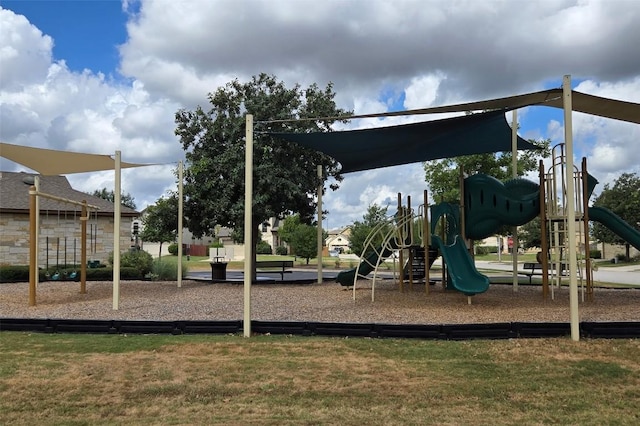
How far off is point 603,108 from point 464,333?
4.84 meters

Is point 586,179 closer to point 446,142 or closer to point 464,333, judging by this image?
point 446,142

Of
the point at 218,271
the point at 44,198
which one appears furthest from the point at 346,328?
the point at 44,198

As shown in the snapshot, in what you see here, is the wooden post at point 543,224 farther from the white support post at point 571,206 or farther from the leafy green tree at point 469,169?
the leafy green tree at point 469,169

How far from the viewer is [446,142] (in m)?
10.1

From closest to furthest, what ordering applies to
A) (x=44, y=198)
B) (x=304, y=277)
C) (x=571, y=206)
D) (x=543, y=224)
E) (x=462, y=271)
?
(x=571, y=206), (x=462, y=271), (x=543, y=224), (x=44, y=198), (x=304, y=277)

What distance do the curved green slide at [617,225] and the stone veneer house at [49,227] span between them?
1599cm

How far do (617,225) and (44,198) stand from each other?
18973 millimetres

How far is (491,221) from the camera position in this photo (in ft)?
36.9

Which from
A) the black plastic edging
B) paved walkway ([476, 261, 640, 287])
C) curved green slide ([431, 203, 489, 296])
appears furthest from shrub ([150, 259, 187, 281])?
paved walkway ([476, 261, 640, 287])

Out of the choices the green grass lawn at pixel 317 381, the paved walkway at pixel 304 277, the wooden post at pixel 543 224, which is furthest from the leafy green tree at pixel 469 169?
the green grass lawn at pixel 317 381

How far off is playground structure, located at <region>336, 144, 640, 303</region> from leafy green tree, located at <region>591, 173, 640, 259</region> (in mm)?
28958

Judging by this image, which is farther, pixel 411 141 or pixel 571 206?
pixel 411 141

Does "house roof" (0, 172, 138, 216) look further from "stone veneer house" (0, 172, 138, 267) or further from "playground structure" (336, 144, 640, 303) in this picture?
"playground structure" (336, 144, 640, 303)

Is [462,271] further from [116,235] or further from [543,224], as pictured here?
[116,235]
